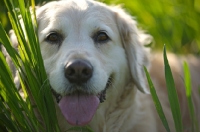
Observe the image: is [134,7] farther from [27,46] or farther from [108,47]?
[27,46]

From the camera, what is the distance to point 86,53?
352 centimetres

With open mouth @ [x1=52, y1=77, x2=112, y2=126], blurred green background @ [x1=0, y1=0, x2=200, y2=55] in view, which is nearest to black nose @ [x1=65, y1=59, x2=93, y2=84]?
open mouth @ [x1=52, y1=77, x2=112, y2=126]

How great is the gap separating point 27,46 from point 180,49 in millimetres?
3213

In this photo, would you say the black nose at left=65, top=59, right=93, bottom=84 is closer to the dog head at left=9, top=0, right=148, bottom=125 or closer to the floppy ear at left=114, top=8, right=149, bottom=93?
the dog head at left=9, top=0, right=148, bottom=125

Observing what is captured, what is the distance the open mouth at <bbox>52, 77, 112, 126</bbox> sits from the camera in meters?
3.40

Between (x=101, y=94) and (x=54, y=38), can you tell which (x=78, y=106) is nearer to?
(x=101, y=94)

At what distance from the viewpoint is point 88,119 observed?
3.41m

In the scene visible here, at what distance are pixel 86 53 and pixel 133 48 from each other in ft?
2.53

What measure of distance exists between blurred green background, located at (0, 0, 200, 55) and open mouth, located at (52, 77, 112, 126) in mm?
2456

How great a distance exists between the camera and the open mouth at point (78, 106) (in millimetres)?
3396

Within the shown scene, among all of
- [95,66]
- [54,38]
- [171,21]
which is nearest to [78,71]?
[95,66]

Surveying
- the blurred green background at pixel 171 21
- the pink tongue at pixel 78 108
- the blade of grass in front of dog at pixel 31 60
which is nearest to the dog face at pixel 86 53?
the pink tongue at pixel 78 108

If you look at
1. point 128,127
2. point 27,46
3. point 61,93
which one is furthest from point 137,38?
point 27,46

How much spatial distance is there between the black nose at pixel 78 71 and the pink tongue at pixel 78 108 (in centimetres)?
16
